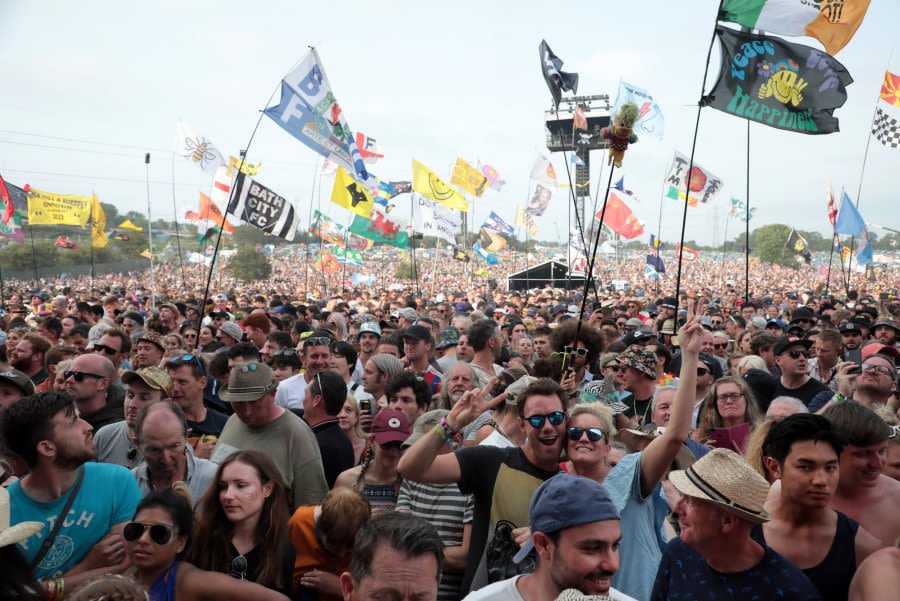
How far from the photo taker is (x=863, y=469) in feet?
11.5

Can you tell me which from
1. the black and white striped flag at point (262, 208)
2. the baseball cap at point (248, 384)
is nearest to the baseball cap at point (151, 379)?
the baseball cap at point (248, 384)

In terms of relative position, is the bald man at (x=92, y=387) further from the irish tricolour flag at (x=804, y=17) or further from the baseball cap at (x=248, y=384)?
the irish tricolour flag at (x=804, y=17)

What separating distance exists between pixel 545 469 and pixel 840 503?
143 centimetres

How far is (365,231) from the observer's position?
71.4 ft

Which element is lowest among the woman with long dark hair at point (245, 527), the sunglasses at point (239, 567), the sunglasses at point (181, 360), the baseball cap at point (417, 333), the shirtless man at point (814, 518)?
the sunglasses at point (239, 567)

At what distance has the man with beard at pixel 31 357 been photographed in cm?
726

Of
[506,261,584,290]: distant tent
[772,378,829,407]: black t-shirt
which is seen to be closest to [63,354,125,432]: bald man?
[772,378,829,407]: black t-shirt

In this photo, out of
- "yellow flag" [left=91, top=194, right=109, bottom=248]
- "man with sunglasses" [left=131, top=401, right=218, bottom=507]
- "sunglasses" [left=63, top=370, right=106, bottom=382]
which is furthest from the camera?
"yellow flag" [left=91, top=194, right=109, bottom=248]

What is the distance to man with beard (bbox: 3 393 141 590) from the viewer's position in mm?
3205

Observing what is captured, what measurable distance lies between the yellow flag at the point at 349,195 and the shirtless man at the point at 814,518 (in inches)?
661

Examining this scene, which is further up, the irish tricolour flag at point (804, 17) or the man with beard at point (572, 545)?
the irish tricolour flag at point (804, 17)

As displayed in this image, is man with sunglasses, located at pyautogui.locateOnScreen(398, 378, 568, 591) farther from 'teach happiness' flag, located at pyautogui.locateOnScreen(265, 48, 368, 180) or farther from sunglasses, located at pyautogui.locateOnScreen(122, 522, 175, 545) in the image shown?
'teach happiness' flag, located at pyautogui.locateOnScreen(265, 48, 368, 180)

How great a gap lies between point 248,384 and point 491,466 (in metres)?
1.82

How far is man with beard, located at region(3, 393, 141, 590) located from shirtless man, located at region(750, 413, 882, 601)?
9.18ft
